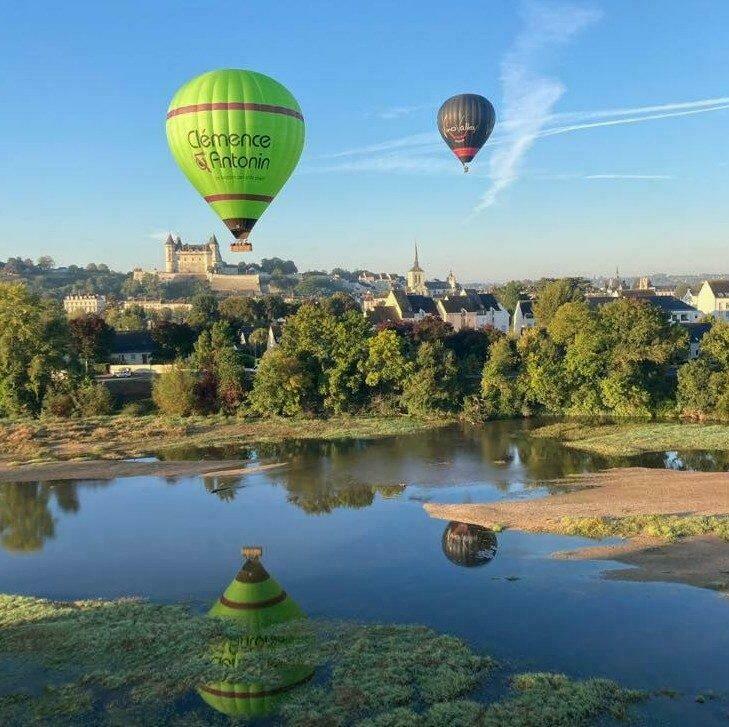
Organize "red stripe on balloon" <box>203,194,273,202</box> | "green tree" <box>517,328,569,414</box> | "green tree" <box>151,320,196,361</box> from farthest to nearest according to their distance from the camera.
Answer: "green tree" <box>151,320,196,361</box> → "green tree" <box>517,328,569,414</box> → "red stripe on balloon" <box>203,194,273,202</box>

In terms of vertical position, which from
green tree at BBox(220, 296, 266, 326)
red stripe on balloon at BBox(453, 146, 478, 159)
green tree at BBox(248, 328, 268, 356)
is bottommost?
green tree at BBox(248, 328, 268, 356)

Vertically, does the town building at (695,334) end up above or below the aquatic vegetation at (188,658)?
above

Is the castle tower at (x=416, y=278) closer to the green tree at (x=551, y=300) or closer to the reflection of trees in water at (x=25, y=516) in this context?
the green tree at (x=551, y=300)

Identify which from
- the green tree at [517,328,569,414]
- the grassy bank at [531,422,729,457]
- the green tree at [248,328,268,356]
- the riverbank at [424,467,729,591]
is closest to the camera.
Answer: the riverbank at [424,467,729,591]

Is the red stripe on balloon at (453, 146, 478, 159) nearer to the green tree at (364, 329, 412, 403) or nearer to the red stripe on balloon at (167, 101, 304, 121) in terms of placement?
the green tree at (364, 329, 412, 403)

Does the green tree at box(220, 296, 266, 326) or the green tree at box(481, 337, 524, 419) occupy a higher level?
the green tree at box(220, 296, 266, 326)

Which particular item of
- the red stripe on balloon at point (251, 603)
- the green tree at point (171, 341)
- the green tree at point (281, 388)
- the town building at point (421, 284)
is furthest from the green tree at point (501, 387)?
the town building at point (421, 284)

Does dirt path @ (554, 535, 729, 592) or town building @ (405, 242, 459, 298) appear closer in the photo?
dirt path @ (554, 535, 729, 592)

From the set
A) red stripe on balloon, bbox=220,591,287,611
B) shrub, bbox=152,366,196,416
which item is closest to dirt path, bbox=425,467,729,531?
red stripe on balloon, bbox=220,591,287,611
